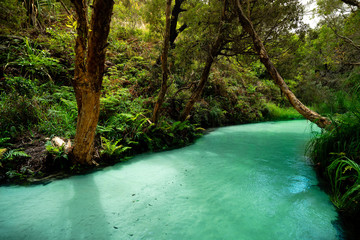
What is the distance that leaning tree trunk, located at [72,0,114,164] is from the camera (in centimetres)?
218

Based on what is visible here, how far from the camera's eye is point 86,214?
77.3 inches

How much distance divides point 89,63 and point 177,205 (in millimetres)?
2315

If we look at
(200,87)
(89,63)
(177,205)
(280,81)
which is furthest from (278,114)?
(89,63)

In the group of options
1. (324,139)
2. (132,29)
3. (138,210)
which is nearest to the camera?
(138,210)

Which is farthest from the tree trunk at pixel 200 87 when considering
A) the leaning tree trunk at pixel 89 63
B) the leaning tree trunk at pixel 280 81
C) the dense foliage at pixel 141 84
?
the leaning tree trunk at pixel 89 63

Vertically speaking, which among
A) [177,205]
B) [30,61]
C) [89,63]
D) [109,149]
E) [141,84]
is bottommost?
[177,205]

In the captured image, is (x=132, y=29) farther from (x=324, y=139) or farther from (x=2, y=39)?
(x=324, y=139)

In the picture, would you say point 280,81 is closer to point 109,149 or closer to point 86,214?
point 109,149

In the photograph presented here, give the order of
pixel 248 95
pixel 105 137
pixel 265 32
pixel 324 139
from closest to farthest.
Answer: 1. pixel 324 139
2. pixel 105 137
3. pixel 265 32
4. pixel 248 95

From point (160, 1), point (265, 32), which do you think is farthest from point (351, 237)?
point (160, 1)

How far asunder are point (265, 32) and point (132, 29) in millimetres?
7240

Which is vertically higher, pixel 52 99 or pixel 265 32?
pixel 265 32

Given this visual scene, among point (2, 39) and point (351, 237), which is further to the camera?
point (2, 39)

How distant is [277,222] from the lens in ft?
6.07
